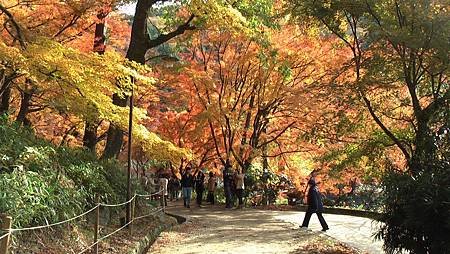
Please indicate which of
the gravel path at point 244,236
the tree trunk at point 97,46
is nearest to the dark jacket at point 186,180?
the gravel path at point 244,236

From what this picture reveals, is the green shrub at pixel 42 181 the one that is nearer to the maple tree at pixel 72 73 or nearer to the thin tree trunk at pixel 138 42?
the maple tree at pixel 72 73

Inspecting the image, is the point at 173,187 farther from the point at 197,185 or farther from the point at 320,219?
the point at 320,219

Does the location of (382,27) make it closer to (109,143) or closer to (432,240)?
(432,240)

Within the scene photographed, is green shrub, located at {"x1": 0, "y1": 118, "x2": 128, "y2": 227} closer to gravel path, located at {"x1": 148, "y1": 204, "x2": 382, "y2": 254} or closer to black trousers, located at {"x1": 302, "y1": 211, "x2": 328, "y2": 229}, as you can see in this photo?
gravel path, located at {"x1": 148, "y1": 204, "x2": 382, "y2": 254}

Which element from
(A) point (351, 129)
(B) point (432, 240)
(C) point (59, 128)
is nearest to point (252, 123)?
(C) point (59, 128)

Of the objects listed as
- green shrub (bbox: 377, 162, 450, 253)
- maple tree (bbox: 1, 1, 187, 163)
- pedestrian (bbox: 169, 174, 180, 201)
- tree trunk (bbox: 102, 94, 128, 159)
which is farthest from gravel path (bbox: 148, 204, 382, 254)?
pedestrian (bbox: 169, 174, 180, 201)

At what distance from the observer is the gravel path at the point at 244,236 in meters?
8.98

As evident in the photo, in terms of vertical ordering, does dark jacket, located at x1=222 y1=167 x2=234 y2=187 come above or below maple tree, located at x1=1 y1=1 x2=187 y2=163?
below

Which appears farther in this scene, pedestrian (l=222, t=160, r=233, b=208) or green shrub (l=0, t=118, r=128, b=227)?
pedestrian (l=222, t=160, r=233, b=208)

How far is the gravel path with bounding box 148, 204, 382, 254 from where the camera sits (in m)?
8.98

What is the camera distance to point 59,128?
20.5 m

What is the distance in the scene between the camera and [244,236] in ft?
34.1

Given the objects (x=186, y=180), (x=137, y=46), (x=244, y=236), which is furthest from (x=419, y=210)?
(x=186, y=180)

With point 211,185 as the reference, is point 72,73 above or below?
above
